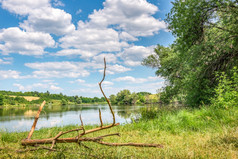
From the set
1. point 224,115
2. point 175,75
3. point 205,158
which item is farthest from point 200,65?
point 205,158

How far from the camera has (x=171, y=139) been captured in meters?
4.60

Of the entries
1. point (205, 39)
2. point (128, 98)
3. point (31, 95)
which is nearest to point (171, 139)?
point (205, 39)

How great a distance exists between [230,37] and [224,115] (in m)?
6.37

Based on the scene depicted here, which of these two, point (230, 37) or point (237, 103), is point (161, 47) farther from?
point (237, 103)

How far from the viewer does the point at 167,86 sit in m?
20.8

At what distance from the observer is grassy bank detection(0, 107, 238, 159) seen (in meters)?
2.67

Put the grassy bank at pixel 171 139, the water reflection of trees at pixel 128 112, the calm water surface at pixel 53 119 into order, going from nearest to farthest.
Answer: the grassy bank at pixel 171 139
the calm water surface at pixel 53 119
the water reflection of trees at pixel 128 112

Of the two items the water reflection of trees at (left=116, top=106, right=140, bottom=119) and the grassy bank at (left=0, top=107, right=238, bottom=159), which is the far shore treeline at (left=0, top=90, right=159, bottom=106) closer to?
the water reflection of trees at (left=116, top=106, right=140, bottom=119)

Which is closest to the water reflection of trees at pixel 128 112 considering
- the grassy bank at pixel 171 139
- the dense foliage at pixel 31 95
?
the grassy bank at pixel 171 139

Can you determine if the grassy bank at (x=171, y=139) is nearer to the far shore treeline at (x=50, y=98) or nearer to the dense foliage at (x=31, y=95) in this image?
the far shore treeline at (x=50, y=98)

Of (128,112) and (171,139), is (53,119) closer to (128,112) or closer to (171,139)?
(128,112)

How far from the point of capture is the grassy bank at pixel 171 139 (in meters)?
2.67

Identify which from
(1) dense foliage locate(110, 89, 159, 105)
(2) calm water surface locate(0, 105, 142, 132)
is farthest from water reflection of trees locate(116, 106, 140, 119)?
(1) dense foliage locate(110, 89, 159, 105)

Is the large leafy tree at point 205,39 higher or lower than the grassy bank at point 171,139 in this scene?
higher
